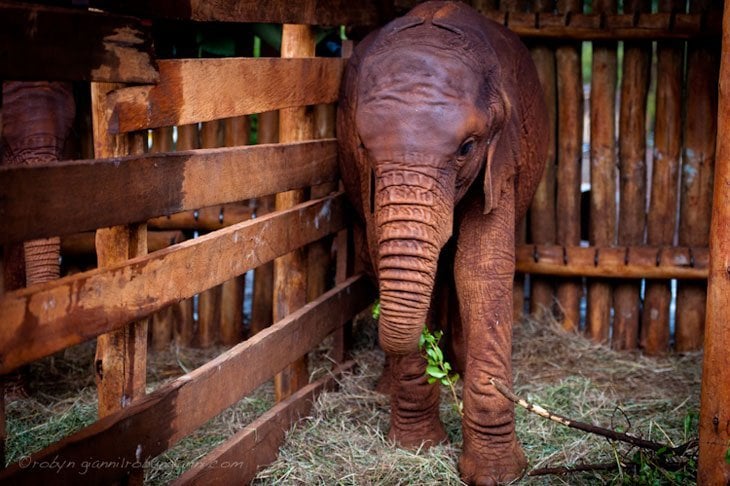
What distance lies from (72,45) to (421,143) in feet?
4.97

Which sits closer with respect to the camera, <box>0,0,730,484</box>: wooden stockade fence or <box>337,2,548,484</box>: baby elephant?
<box>0,0,730,484</box>: wooden stockade fence

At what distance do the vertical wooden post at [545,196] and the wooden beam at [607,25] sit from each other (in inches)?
6.2

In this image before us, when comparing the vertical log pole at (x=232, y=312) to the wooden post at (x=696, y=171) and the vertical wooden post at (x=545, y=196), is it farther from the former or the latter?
the wooden post at (x=696, y=171)

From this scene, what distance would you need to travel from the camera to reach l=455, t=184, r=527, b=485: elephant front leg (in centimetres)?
404

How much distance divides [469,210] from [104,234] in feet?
5.97

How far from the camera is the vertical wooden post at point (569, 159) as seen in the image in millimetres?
6078

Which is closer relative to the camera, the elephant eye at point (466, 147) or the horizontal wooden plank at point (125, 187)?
the horizontal wooden plank at point (125, 187)

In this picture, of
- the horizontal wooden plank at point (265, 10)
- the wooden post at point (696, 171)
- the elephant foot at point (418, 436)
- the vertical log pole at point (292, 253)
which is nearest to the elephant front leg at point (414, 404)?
the elephant foot at point (418, 436)

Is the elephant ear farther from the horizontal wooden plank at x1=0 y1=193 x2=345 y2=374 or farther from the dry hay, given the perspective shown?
the dry hay

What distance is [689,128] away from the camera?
19.6ft

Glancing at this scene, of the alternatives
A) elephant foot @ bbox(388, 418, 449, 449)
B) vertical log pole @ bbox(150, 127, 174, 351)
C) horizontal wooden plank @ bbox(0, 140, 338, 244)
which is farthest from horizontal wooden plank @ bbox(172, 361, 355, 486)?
vertical log pole @ bbox(150, 127, 174, 351)

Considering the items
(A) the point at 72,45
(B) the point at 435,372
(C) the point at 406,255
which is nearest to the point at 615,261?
(B) the point at 435,372

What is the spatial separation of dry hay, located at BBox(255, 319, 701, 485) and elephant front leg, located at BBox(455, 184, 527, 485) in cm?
14

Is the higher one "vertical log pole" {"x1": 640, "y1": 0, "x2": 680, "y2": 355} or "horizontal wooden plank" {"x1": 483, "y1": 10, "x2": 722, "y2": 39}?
"horizontal wooden plank" {"x1": 483, "y1": 10, "x2": 722, "y2": 39}
